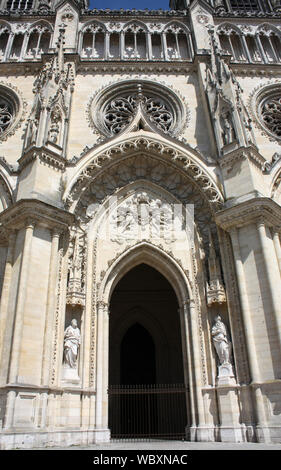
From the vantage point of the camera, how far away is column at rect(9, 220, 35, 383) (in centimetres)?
955

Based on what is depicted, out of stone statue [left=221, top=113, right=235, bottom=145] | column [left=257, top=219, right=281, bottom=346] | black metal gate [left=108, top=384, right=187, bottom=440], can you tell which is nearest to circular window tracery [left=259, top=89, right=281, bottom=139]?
stone statue [left=221, top=113, right=235, bottom=145]

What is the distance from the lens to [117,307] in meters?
18.3

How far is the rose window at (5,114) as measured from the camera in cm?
1633

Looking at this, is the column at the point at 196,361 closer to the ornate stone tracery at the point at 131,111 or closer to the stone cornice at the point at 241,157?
the stone cornice at the point at 241,157

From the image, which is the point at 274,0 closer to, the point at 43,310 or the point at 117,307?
the point at 117,307

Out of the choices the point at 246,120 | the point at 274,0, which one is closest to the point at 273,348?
the point at 246,120

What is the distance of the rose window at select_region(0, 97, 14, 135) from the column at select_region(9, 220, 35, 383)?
7.01 meters

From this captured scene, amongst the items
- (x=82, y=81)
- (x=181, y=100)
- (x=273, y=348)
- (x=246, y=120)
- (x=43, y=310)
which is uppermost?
(x=82, y=81)

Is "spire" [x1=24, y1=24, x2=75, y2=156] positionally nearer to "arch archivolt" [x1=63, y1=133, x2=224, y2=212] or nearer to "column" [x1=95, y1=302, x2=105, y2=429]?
"arch archivolt" [x1=63, y1=133, x2=224, y2=212]

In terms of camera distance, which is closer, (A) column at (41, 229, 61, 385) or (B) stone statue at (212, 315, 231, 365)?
(A) column at (41, 229, 61, 385)

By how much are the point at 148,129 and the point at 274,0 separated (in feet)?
56.4

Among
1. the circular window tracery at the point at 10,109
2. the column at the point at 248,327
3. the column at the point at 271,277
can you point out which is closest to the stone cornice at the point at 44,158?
the circular window tracery at the point at 10,109

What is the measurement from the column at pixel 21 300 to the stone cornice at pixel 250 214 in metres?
6.06

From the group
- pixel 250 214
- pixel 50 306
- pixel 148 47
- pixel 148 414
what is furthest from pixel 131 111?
pixel 148 414
